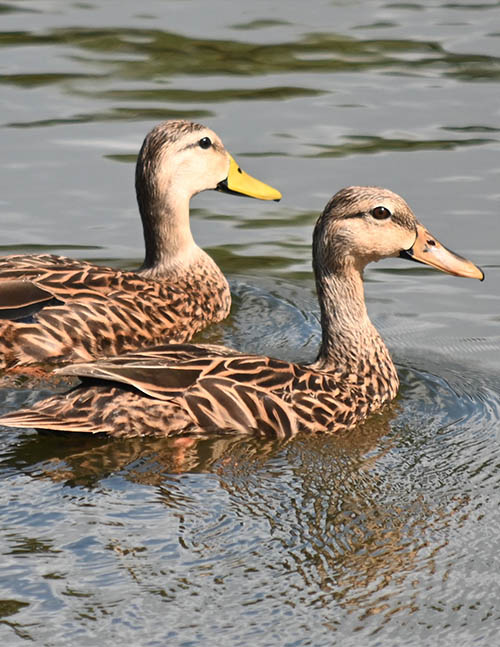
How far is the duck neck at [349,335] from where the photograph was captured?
28.9 ft

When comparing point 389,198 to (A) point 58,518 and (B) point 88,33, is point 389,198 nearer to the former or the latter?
(A) point 58,518

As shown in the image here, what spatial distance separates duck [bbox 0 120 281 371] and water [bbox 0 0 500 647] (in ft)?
1.53

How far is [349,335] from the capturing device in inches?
348

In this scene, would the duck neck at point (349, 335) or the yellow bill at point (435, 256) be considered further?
the yellow bill at point (435, 256)

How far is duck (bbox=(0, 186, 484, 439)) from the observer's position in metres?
7.85

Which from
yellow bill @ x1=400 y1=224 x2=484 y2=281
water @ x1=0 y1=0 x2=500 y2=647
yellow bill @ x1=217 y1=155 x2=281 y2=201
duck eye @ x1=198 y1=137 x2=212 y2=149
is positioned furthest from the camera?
yellow bill @ x1=217 y1=155 x2=281 y2=201

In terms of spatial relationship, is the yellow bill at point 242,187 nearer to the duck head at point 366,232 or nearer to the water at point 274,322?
the water at point 274,322

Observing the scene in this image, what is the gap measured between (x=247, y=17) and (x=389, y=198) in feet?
29.2

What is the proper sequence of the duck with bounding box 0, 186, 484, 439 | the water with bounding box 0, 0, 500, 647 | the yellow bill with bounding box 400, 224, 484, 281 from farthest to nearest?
the yellow bill with bounding box 400, 224, 484, 281 → the duck with bounding box 0, 186, 484, 439 → the water with bounding box 0, 0, 500, 647

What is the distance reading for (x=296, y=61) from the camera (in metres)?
15.9

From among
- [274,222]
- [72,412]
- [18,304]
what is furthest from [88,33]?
[72,412]

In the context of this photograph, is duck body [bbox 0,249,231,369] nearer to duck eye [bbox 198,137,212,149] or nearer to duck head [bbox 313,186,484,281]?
duck eye [bbox 198,137,212,149]

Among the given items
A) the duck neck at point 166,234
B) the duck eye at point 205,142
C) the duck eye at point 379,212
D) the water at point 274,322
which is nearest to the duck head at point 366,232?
the duck eye at point 379,212

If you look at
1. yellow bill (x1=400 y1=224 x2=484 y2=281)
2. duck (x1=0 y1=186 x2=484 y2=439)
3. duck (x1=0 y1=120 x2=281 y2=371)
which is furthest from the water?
yellow bill (x1=400 y1=224 x2=484 y2=281)
